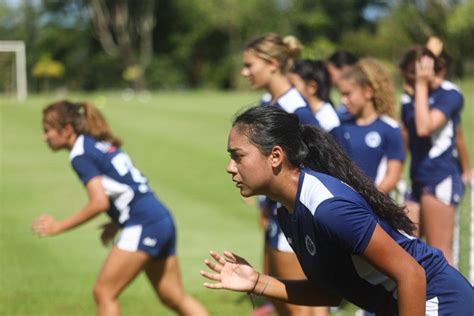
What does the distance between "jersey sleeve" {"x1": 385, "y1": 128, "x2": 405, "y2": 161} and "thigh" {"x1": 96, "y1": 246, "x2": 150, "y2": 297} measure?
193cm

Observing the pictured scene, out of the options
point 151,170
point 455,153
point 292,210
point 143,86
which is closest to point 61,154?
point 151,170

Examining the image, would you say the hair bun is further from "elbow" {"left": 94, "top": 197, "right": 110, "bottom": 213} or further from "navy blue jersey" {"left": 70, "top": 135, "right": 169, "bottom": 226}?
"elbow" {"left": 94, "top": 197, "right": 110, "bottom": 213}

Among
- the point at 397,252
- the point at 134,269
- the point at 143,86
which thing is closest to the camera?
the point at 397,252

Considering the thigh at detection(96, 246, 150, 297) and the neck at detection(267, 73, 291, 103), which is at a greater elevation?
the neck at detection(267, 73, 291, 103)

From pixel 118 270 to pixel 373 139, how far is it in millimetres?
2047

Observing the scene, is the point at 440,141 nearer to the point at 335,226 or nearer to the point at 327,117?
the point at 327,117

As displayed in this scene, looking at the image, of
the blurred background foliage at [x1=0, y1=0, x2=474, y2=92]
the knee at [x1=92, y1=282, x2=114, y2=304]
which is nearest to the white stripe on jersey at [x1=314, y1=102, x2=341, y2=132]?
the knee at [x1=92, y1=282, x2=114, y2=304]

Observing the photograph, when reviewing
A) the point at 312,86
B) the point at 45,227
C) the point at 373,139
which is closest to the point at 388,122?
the point at 373,139

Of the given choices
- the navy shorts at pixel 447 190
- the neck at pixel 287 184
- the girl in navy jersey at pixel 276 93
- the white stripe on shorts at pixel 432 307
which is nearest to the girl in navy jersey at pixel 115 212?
the girl in navy jersey at pixel 276 93

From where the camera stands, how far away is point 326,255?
3447mm

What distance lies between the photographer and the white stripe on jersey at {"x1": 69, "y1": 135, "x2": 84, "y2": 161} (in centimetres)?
600

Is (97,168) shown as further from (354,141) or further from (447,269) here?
(447,269)

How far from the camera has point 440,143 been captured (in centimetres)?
679

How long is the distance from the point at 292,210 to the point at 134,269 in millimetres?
2663
